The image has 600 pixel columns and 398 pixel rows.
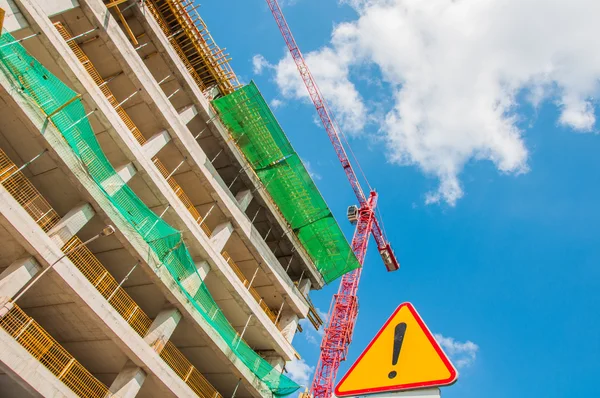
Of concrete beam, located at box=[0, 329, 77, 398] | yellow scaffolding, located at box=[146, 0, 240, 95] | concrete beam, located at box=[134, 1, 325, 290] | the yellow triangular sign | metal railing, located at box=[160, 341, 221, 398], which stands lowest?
the yellow triangular sign

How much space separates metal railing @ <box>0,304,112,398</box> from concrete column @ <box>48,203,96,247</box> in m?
2.06

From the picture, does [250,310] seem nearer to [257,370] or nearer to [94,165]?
[257,370]

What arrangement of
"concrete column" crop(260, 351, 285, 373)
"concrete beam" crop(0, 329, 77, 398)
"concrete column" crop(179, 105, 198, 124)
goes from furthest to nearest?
"concrete column" crop(260, 351, 285, 373)
"concrete column" crop(179, 105, 198, 124)
"concrete beam" crop(0, 329, 77, 398)

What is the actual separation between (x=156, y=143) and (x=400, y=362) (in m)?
14.2

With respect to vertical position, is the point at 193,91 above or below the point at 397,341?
above

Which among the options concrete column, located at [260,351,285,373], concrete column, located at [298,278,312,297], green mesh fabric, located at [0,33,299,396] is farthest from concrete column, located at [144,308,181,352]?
concrete column, located at [298,278,312,297]

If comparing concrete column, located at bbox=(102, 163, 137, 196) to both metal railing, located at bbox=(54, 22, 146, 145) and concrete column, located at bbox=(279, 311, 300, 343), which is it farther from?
concrete column, located at bbox=(279, 311, 300, 343)

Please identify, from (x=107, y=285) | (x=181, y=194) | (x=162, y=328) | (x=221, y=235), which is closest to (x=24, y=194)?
(x=107, y=285)

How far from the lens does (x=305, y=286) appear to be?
22.1 metres

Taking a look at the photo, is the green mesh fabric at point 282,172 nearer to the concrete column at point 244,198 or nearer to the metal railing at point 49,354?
the concrete column at point 244,198

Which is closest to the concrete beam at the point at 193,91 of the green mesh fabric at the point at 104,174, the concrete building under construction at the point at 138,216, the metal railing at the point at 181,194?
the concrete building under construction at the point at 138,216

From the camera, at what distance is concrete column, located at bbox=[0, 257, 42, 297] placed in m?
9.47

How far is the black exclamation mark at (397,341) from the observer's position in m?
3.02

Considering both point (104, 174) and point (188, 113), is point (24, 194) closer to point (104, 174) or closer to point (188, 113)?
point (104, 174)
